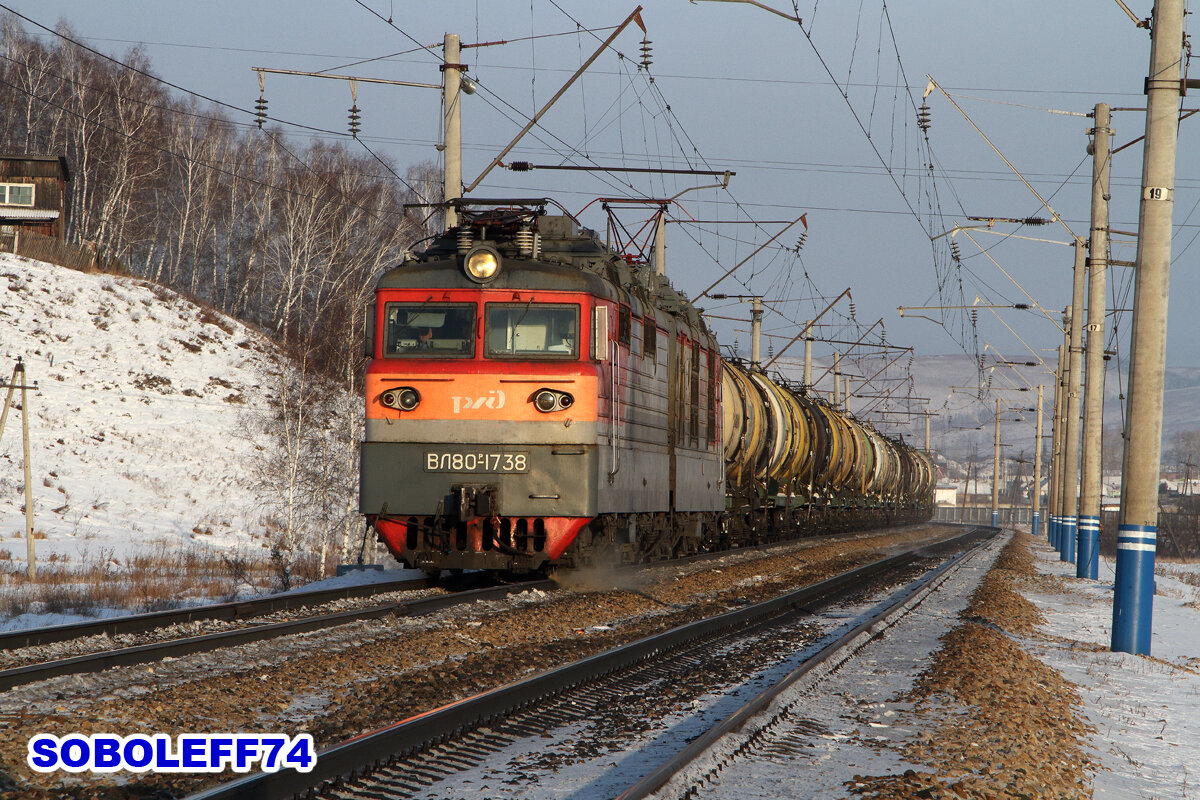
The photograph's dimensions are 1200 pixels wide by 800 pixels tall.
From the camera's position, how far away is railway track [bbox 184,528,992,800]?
5.24m

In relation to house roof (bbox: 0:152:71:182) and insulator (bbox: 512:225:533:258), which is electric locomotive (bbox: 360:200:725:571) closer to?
insulator (bbox: 512:225:533:258)

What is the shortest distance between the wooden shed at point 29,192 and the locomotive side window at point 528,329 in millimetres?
44196

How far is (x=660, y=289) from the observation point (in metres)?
17.6

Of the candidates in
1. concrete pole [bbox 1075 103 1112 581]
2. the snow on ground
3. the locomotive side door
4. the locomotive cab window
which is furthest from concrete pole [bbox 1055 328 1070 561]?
the locomotive cab window

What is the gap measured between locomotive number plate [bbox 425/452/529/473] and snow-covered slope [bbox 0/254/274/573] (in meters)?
16.4

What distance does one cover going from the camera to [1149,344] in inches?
488

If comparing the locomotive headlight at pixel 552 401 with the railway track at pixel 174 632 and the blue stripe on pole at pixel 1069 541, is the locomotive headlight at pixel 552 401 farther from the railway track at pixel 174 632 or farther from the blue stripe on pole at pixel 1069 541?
the blue stripe on pole at pixel 1069 541

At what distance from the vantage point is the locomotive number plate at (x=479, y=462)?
1266cm

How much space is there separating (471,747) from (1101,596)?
17269mm

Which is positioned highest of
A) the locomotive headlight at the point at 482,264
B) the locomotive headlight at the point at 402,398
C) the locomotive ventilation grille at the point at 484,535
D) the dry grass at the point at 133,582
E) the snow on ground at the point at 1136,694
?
the locomotive headlight at the point at 482,264

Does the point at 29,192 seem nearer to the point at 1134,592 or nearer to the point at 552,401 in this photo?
the point at 552,401

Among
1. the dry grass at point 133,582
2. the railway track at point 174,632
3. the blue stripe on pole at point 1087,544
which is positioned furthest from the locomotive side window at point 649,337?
the blue stripe on pole at point 1087,544

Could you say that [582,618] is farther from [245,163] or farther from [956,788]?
[245,163]

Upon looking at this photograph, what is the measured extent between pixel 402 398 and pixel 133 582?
9645mm
